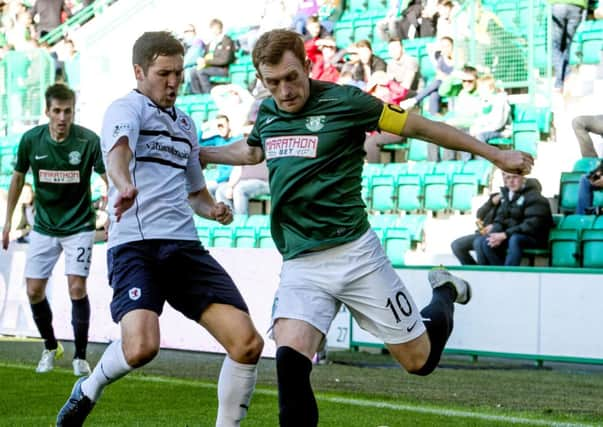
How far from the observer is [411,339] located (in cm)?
578

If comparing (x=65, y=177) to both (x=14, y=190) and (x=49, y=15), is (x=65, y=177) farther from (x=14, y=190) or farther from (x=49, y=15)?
(x=49, y=15)

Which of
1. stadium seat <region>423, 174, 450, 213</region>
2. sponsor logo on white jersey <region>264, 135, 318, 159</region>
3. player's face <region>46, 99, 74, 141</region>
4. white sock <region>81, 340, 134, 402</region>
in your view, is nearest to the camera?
sponsor logo on white jersey <region>264, 135, 318, 159</region>

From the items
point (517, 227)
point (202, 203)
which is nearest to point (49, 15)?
point (517, 227)

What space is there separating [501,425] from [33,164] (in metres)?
4.61

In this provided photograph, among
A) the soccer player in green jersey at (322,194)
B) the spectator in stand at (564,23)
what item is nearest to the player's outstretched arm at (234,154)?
the soccer player in green jersey at (322,194)

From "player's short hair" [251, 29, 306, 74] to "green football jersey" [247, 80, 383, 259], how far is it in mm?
257

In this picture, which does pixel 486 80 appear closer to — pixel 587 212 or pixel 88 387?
pixel 587 212

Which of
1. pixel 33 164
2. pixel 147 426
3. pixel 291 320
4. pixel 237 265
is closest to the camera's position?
pixel 291 320

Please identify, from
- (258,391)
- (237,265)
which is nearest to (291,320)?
(258,391)

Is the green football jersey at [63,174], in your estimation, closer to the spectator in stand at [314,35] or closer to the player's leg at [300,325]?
the player's leg at [300,325]

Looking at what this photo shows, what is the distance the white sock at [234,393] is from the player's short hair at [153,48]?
61.0 inches

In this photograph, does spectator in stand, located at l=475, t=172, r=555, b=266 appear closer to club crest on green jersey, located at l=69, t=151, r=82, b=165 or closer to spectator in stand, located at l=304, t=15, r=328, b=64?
club crest on green jersey, located at l=69, t=151, r=82, b=165

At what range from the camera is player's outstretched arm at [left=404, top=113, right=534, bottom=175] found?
5.29 m

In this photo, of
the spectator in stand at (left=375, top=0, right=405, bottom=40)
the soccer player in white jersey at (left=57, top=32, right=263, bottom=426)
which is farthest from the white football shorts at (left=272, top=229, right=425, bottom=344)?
the spectator in stand at (left=375, top=0, right=405, bottom=40)
